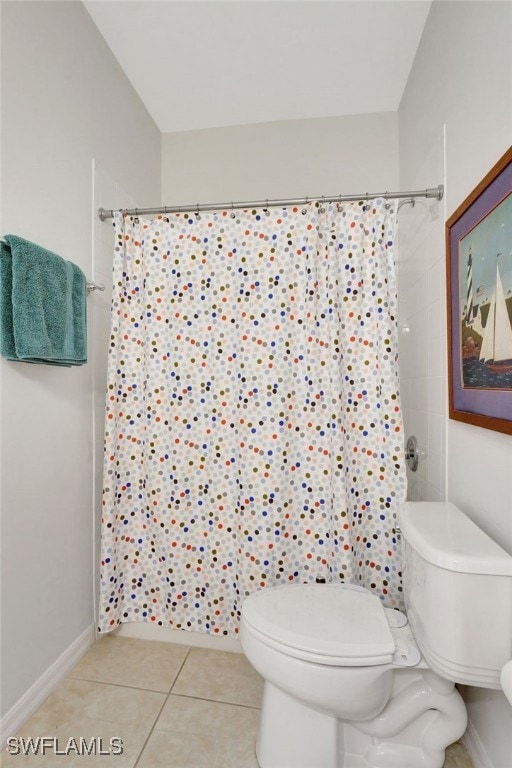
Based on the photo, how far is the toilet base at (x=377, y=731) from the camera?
1.21m

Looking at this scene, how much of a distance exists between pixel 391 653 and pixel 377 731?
0.36 metres

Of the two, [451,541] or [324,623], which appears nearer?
[451,541]

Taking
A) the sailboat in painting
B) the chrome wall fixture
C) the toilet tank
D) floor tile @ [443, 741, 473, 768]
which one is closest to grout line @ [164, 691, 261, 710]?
floor tile @ [443, 741, 473, 768]

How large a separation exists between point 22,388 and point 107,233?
0.91 meters

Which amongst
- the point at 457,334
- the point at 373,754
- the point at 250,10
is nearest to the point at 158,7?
the point at 250,10

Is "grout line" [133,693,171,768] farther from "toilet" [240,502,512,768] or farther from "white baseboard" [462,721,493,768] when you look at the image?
"white baseboard" [462,721,493,768]

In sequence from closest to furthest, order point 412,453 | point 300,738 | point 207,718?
point 300,738 → point 207,718 → point 412,453

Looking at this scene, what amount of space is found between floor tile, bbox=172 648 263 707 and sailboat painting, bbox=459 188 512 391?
1.35m

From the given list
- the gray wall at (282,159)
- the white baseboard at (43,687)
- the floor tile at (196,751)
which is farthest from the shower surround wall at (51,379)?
the gray wall at (282,159)

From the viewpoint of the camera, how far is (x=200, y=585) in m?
1.77

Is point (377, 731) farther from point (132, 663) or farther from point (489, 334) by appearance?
point (489, 334)

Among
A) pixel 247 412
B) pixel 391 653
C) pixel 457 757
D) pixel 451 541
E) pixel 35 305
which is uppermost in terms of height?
pixel 35 305

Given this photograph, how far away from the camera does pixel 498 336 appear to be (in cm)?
106

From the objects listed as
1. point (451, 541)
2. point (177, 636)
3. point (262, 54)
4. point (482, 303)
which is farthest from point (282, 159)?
point (177, 636)
